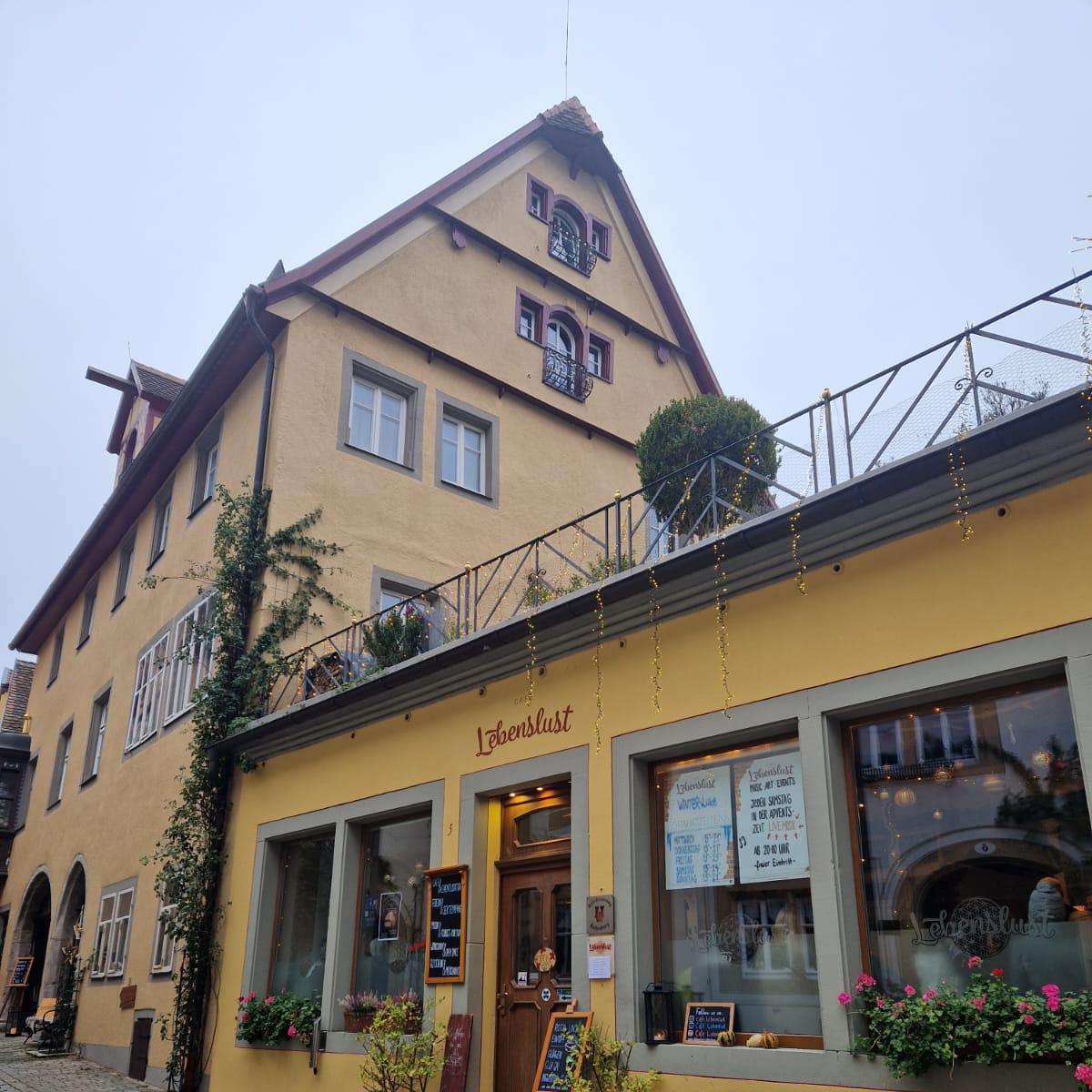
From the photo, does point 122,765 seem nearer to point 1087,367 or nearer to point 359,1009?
point 359,1009

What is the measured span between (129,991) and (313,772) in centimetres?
501

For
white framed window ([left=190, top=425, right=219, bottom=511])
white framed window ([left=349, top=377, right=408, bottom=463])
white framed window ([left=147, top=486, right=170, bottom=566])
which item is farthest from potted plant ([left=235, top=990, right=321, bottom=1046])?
white framed window ([left=147, top=486, right=170, bottom=566])

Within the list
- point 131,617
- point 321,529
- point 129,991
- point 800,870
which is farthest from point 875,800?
point 131,617

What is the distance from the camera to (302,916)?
11891 mm

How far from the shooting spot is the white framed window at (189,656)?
14.6 metres

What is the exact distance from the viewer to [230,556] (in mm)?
13938

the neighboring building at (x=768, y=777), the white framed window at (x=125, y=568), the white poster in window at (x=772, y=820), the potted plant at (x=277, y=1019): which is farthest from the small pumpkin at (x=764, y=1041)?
the white framed window at (x=125, y=568)

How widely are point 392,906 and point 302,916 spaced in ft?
5.02

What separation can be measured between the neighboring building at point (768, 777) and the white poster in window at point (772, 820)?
0.02 metres

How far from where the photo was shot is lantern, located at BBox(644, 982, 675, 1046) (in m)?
7.74

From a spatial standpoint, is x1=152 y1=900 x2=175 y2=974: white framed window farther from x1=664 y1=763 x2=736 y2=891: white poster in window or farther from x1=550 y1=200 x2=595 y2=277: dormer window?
x1=550 y1=200 x2=595 y2=277: dormer window

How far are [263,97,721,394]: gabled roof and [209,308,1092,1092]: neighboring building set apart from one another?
6.57 m

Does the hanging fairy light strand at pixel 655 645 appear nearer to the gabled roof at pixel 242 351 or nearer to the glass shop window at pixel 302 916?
the glass shop window at pixel 302 916

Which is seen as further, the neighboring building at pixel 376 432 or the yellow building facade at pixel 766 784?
the neighboring building at pixel 376 432
